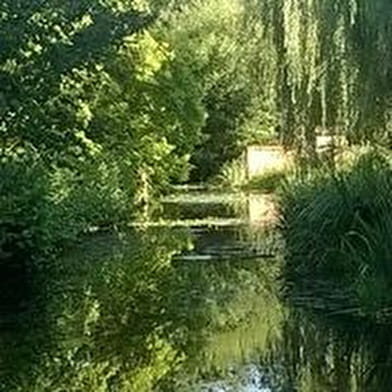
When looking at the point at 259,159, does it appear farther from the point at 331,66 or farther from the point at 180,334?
the point at 180,334

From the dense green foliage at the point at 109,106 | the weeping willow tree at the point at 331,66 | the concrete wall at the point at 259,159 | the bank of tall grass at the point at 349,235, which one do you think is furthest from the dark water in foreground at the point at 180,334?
the concrete wall at the point at 259,159

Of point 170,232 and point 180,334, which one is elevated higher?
point 170,232

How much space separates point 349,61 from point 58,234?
605 cm

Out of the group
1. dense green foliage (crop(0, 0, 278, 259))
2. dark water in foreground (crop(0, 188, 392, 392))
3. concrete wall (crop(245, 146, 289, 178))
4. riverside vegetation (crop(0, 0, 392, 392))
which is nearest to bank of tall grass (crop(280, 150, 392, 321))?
riverside vegetation (crop(0, 0, 392, 392))

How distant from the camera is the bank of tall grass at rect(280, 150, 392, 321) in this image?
45.1ft

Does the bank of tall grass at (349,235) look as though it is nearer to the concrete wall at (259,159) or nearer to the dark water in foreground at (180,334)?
the dark water in foreground at (180,334)

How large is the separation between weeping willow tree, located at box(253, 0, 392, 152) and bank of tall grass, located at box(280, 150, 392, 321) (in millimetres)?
812

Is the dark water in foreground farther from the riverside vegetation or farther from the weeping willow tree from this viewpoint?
the weeping willow tree

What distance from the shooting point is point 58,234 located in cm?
1978

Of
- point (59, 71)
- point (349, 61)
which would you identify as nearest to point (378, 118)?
point (349, 61)

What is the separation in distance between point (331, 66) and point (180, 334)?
23.2ft

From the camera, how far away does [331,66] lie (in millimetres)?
19281

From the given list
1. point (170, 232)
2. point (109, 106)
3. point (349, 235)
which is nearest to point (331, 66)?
point (349, 235)

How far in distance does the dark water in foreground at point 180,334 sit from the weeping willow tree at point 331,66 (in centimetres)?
275
